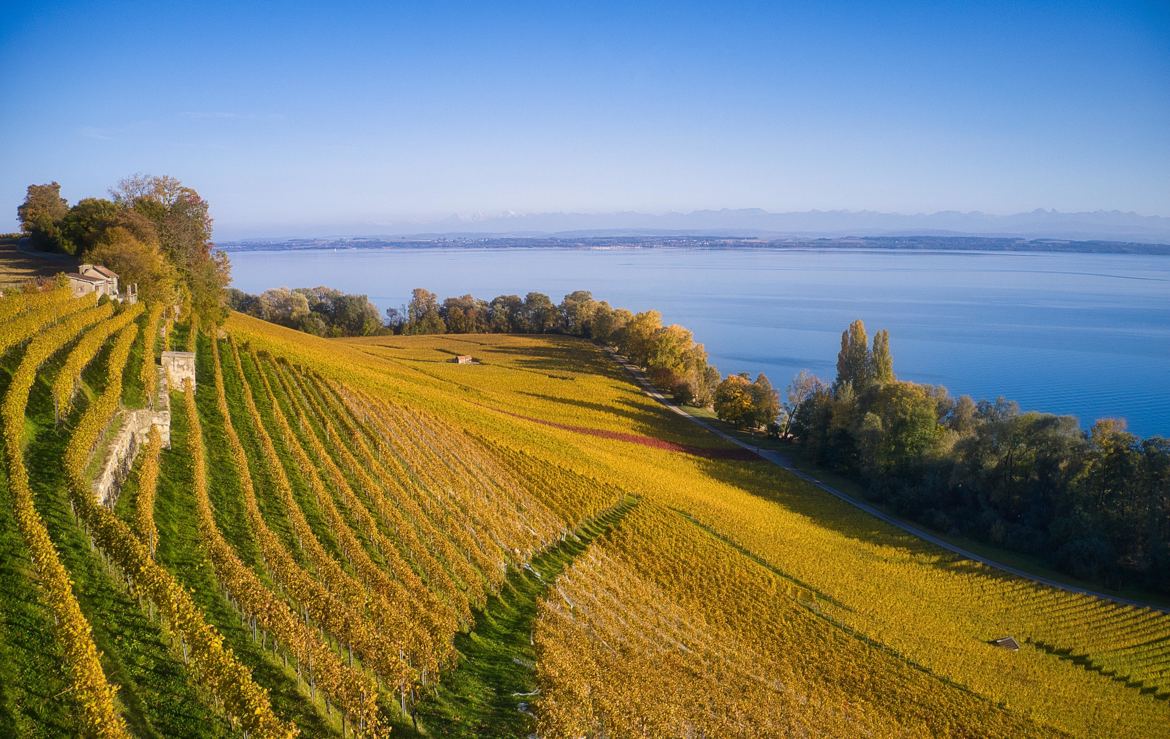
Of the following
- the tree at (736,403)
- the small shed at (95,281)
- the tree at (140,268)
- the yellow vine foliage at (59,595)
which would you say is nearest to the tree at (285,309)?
the tree at (140,268)

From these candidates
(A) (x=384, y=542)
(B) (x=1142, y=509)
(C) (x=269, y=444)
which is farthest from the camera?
(B) (x=1142, y=509)

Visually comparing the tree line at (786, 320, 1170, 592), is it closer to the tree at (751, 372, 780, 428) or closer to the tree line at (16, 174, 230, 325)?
the tree at (751, 372, 780, 428)

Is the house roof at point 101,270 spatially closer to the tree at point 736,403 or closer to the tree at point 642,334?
the tree at point 736,403

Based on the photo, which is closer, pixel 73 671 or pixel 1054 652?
pixel 73 671

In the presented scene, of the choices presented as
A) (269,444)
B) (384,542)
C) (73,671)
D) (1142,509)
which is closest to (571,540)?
(384,542)

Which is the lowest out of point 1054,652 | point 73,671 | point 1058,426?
point 1054,652

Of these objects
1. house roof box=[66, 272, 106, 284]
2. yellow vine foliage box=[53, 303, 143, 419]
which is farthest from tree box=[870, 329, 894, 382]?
house roof box=[66, 272, 106, 284]

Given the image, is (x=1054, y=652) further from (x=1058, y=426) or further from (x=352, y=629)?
(x=352, y=629)
